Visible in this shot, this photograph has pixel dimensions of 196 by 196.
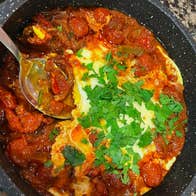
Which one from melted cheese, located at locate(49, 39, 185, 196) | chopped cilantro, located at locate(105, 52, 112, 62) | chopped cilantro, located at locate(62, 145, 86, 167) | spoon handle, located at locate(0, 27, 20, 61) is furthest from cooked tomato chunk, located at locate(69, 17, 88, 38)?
chopped cilantro, located at locate(62, 145, 86, 167)

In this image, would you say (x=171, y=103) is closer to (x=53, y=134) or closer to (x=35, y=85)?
(x=53, y=134)

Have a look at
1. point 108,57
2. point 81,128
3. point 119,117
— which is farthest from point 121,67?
point 81,128

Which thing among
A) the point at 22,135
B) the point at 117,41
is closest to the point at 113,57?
the point at 117,41

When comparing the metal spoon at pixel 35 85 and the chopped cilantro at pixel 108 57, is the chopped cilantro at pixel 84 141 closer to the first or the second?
the metal spoon at pixel 35 85

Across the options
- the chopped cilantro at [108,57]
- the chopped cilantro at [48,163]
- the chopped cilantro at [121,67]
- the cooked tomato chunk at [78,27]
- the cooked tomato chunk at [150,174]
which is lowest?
the chopped cilantro at [48,163]

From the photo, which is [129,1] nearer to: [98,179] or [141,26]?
[141,26]

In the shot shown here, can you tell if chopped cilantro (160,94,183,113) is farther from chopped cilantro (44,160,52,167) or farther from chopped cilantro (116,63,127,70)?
chopped cilantro (44,160,52,167)

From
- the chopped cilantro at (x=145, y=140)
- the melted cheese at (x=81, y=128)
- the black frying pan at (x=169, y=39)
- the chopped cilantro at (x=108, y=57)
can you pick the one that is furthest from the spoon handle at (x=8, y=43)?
the chopped cilantro at (x=145, y=140)
